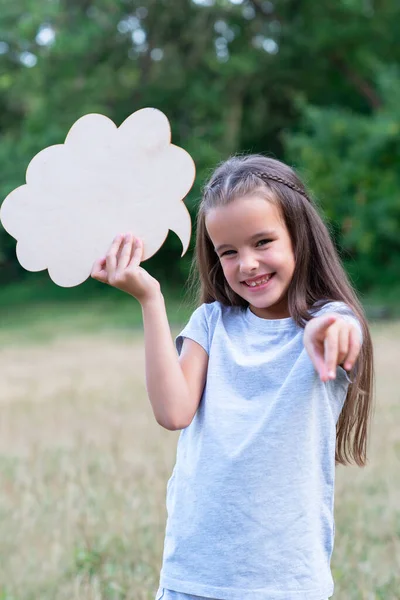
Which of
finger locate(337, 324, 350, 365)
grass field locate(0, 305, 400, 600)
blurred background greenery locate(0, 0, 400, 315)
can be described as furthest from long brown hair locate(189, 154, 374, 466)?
blurred background greenery locate(0, 0, 400, 315)

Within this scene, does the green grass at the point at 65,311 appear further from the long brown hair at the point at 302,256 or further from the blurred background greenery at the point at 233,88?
the long brown hair at the point at 302,256

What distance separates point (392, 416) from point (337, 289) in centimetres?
400

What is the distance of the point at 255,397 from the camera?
1.82m

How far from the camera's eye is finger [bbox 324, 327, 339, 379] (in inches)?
61.3

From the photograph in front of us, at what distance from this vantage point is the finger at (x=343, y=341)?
160 cm

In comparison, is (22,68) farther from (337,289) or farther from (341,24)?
(337,289)

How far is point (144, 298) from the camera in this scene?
1853mm

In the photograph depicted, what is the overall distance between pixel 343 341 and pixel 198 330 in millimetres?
464

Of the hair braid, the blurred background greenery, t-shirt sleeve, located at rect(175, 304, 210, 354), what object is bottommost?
t-shirt sleeve, located at rect(175, 304, 210, 354)

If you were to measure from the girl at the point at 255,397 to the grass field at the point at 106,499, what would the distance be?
118 centimetres

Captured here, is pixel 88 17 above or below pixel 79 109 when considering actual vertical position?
above

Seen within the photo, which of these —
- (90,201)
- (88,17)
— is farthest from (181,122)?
(90,201)

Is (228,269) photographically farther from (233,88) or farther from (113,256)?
(233,88)

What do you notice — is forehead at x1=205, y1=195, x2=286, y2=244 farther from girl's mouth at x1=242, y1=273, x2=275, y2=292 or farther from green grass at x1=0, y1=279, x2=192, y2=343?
green grass at x1=0, y1=279, x2=192, y2=343
